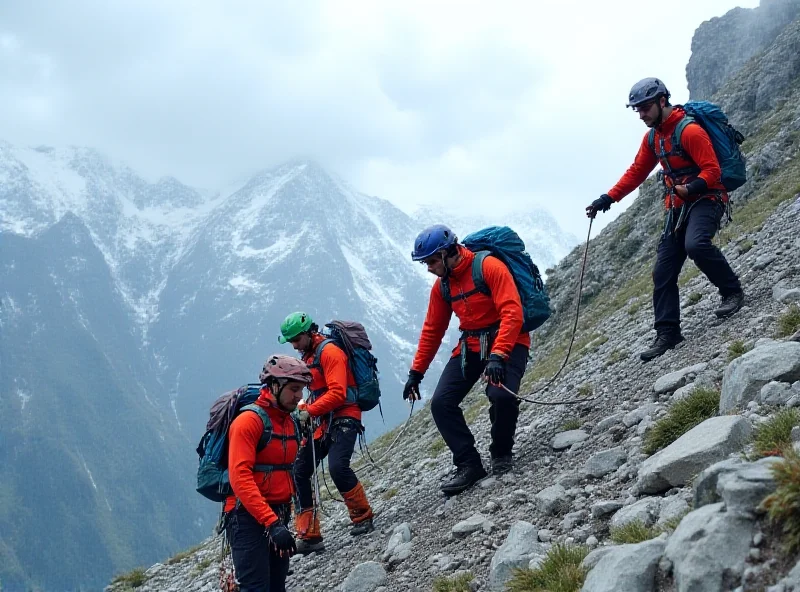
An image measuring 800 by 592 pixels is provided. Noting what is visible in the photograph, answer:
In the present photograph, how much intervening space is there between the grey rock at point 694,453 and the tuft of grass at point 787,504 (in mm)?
1694

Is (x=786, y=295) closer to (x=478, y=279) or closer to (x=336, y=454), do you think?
(x=478, y=279)

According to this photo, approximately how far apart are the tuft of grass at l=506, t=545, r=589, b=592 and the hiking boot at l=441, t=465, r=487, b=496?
3.86 metres

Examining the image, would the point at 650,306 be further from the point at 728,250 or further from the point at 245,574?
the point at 245,574

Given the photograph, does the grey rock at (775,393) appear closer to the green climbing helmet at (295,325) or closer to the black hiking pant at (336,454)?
the black hiking pant at (336,454)

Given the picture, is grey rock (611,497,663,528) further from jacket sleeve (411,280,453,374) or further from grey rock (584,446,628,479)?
jacket sleeve (411,280,453,374)

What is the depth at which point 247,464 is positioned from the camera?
26.4 feet

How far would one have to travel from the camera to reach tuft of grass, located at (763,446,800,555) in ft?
11.8

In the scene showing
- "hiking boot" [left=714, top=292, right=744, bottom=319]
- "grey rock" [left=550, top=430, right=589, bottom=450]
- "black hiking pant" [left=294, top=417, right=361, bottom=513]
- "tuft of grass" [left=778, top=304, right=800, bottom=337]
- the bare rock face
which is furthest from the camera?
the bare rock face

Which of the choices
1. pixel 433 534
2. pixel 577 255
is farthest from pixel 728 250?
pixel 577 255

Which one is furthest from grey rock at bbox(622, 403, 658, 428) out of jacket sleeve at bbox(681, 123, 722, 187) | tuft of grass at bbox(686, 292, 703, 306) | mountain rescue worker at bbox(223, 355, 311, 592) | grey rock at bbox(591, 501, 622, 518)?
tuft of grass at bbox(686, 292, 703, 306)

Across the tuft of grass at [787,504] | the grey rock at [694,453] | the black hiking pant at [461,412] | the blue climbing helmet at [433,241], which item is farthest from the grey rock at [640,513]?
the blue climbing helmet at [433,241]

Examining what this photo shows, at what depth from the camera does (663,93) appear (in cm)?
1025

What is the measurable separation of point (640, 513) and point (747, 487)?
1.78 m

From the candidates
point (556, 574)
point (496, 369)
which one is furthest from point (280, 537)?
point (556, 574)
